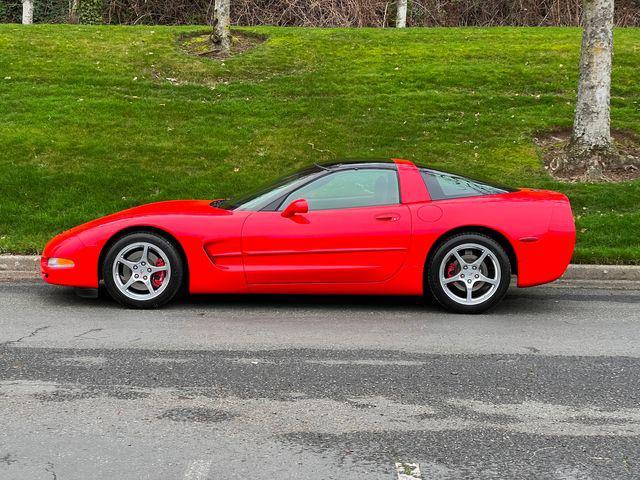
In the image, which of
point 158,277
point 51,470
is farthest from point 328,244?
point 51,470

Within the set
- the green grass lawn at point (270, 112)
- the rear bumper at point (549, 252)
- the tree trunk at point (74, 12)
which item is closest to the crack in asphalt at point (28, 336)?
the green grass lawn at point (270, 112)

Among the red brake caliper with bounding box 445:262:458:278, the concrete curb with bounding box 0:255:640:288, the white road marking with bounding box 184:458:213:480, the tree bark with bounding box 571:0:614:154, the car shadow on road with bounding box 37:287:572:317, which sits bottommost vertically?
the white road marking with bounding box 184:458:213:480

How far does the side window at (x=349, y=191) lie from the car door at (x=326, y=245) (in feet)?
0.35

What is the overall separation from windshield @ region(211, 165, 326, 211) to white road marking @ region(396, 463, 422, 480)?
→ 3.59 m

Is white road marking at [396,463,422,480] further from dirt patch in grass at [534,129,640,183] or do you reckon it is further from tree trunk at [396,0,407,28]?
tree trunk at [396,0,407,28]

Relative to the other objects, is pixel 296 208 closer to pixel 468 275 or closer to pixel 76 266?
pixel 468 275

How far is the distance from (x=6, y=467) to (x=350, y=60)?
13.5 meters

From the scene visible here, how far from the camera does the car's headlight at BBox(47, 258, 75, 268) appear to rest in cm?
698

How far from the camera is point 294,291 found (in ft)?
23.2

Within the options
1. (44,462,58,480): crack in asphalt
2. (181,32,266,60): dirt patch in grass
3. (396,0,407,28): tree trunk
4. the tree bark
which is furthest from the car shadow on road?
(396,0,407,28): tree trunk

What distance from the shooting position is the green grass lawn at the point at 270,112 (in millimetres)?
10750

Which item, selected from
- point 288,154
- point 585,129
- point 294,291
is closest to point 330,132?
point 288,154

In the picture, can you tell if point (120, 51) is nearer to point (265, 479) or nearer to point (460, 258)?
point (460, 258)

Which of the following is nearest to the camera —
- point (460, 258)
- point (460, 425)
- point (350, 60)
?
point (460, 425)
